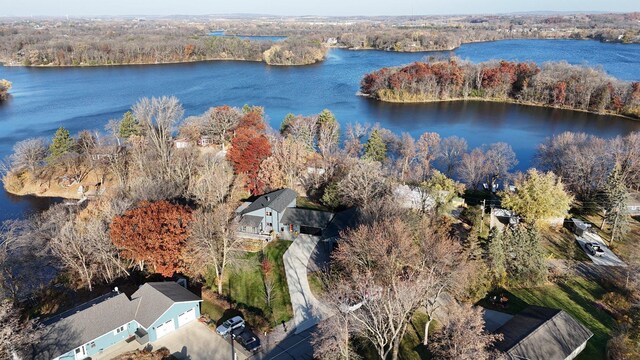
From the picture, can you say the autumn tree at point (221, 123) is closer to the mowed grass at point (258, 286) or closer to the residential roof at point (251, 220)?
the residential roof at point (251, 220)

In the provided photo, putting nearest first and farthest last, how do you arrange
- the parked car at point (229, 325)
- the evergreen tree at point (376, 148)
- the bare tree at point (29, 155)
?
the parked car at point (229, 325) → the bare tree at point (29, 155) → the evergreen tree at point (376, 148)

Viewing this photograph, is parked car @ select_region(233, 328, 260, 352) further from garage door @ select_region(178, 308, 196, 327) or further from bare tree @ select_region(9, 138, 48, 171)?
bare tree @ select_region(9, 138, 48, 171)

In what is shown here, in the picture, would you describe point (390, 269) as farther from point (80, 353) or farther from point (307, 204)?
point (80, 353)

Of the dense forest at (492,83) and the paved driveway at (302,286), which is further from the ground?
the dense forest at (492,83)

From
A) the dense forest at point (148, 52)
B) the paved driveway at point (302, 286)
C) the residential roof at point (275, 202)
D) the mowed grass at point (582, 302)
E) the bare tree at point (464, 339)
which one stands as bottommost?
the mowed grass at point (582, 302)

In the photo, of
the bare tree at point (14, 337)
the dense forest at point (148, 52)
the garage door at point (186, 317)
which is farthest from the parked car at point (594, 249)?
the dense forest at point (148, 52)

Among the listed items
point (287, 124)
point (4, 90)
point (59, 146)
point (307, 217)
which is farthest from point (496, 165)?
point (4, 90)
